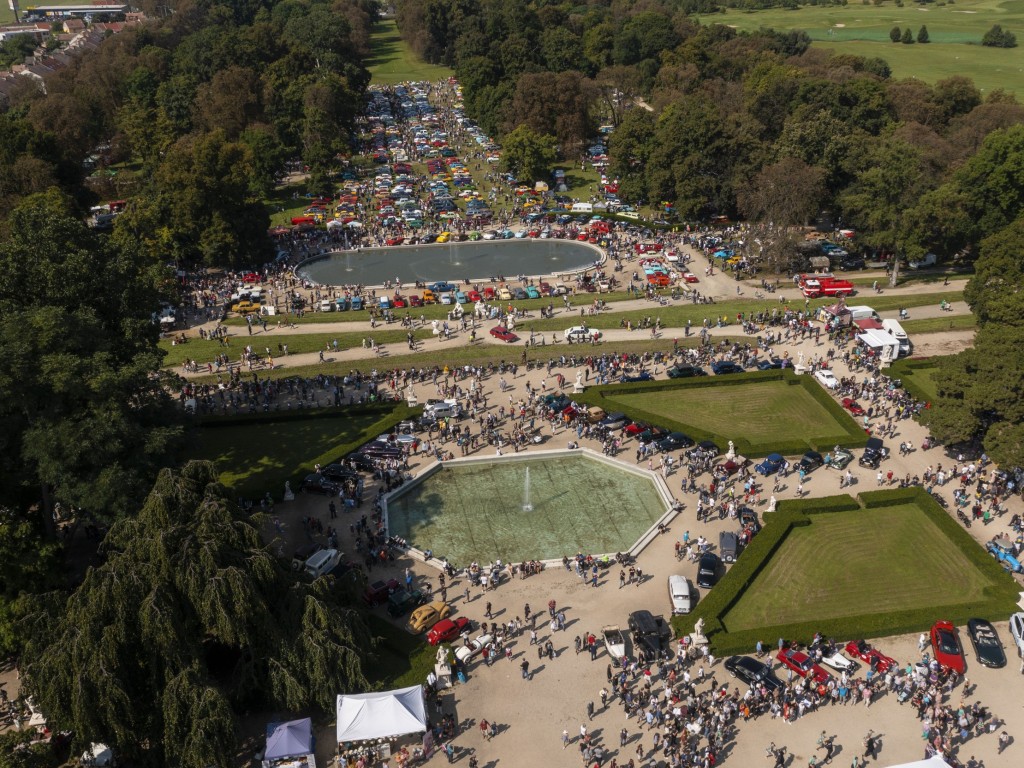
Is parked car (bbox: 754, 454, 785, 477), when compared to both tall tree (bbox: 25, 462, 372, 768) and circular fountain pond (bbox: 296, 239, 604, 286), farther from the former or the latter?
circular fountain pond (bbox: 296, 239, 604, 286)

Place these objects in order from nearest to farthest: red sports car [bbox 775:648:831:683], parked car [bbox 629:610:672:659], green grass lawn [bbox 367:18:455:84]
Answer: red sports car [bbox 775:648:831:683] < parked car [bbox 629:610:672:659] < green grass lawn [bbox 367:18:455:84]

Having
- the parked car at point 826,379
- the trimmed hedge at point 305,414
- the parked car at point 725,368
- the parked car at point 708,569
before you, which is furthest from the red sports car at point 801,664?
the trimmed hedge at point 305,414

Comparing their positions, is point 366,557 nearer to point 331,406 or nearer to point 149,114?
point 331,406

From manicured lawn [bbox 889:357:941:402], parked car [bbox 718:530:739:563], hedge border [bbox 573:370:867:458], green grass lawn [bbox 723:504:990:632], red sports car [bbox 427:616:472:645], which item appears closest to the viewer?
red sports car [bbox 427:616:472:645]

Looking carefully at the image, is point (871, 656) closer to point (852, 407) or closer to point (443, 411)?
point (852, 407)

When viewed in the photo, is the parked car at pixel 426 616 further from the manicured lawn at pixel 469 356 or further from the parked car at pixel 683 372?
the parked car at pixel 683 372

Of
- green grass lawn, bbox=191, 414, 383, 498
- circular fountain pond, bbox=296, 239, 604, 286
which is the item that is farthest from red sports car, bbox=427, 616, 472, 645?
circular fountain pond, bbox=296, 239, 604, 286
